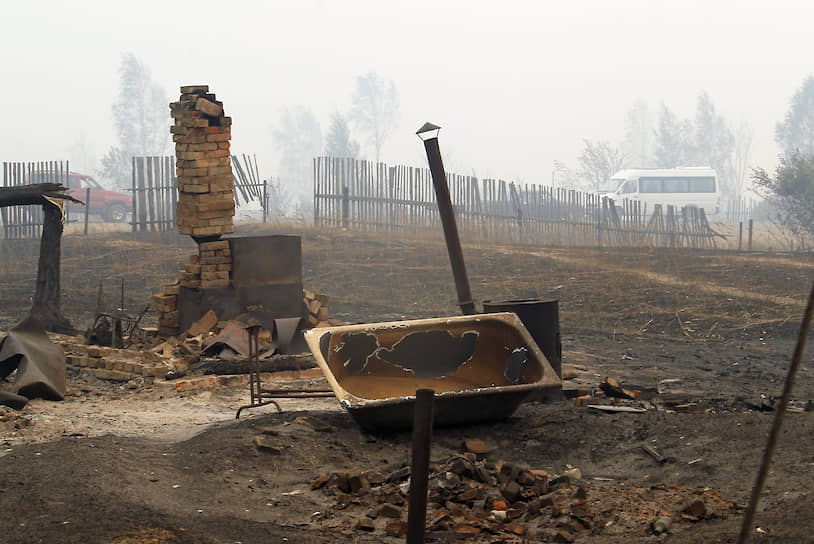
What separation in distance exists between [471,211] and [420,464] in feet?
68.4

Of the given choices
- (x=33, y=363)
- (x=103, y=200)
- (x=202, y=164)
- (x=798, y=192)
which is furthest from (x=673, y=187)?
(x=33, y=363)

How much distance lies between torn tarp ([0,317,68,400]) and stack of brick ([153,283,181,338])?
277 cm

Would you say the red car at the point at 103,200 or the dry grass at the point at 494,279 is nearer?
the dry grass at the point at 494,279

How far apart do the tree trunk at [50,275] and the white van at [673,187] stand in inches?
1336

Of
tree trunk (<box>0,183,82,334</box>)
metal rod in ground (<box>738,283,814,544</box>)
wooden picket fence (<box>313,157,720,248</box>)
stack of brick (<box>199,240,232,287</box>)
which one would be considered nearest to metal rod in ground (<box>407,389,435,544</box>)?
metal rod in ground (<box>738,283,814,544</box>)

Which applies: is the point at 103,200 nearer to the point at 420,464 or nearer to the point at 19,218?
the point at 19,218

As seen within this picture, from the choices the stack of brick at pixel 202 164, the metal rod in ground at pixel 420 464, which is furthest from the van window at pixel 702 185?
the metal rod in ground at pixel 420 464

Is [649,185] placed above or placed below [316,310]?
above

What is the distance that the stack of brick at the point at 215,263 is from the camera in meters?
11.0

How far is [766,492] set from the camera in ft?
15.4

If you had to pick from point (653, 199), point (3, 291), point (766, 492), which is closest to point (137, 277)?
point (3, 291)

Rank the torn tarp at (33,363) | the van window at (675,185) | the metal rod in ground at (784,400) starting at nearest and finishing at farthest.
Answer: the metal rod in ground at (784,400)
the torn tarp at (33,363)
the van window at (675,185)

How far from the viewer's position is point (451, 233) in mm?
9023

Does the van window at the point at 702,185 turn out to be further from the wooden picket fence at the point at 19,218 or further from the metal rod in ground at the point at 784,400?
the metal rod in ground at the point at 784,400
